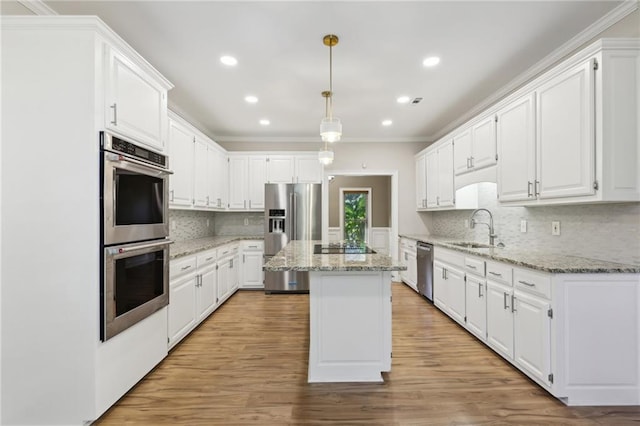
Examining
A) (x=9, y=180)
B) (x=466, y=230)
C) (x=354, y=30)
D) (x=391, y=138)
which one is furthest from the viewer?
(x=391, y=138)

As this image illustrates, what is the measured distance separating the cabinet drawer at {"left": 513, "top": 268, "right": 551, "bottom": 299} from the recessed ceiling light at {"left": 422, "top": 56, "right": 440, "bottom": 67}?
1980mm

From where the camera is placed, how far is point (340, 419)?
6.00 ft

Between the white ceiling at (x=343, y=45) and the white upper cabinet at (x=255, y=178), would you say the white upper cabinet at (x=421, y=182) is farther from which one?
the white upper cabinet at (x=255, y=178)

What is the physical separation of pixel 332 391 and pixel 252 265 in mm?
3110

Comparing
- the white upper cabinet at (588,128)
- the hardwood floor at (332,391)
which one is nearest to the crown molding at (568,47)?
the white upper cabinet at (588,128)

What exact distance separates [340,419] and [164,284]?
167 centimetres

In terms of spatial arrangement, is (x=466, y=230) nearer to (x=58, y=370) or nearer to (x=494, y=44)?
(x=494, y=44)

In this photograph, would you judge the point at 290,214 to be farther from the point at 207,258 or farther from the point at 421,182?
the point at 421,182

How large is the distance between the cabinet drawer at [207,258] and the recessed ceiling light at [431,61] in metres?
3.06

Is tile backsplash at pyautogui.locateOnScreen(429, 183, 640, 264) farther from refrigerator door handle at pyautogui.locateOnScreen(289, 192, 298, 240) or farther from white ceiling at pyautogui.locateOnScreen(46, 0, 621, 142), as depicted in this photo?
refrigerator door handle at pyautogui.locateOnScreen(289, 192, 298, 240)

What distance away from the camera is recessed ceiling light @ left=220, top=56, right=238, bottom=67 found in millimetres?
2766

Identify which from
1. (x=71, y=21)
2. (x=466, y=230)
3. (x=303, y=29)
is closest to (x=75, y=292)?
(x=71, y=21)

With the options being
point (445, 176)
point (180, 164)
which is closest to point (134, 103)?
point (180, 164)

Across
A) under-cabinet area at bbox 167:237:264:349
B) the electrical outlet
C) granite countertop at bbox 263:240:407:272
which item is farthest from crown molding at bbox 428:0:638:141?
under-cabinet area at bbox 167:237:264:349
